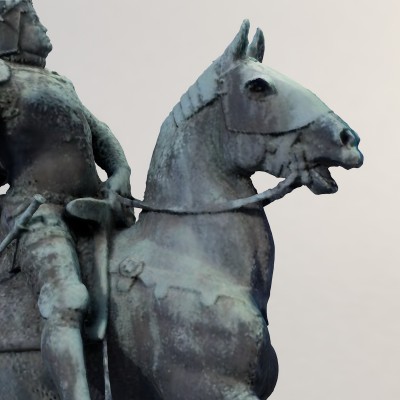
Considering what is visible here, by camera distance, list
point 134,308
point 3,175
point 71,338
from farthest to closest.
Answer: point 3,175 < point 134,308 < point 71,338

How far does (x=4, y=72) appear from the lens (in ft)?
8.94

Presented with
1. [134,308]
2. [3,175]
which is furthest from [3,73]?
[134,308]

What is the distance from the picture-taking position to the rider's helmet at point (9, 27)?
9.21 ft

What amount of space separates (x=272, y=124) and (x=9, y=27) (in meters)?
0.90

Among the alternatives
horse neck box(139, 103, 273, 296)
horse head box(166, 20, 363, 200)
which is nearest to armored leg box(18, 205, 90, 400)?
horse neck box(139, 103, 273, 296)

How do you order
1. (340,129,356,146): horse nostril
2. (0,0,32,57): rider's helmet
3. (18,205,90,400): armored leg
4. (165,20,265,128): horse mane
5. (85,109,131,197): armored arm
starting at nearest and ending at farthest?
(18,205,90,400): armored leg, (340,129,356,146): horse nostril, (165,20,265,128): horse mane, (0,0,32,57): rider's helmet, (85,109,131,197): armored arm

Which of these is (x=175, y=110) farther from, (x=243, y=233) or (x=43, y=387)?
(x=43, y=387)

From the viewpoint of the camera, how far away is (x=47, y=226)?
2.60 metres

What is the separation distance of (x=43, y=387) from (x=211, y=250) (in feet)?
1.96

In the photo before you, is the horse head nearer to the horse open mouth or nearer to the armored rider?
the horse open mouth

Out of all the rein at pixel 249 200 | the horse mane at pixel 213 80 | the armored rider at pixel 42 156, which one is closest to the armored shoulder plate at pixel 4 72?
the armored rider at pixel 42 156

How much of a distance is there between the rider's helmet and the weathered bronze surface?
0.10m

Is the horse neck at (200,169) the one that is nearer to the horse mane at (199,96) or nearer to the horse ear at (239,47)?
the horse mane at (199,96)

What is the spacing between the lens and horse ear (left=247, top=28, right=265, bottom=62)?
2650 millimetres
